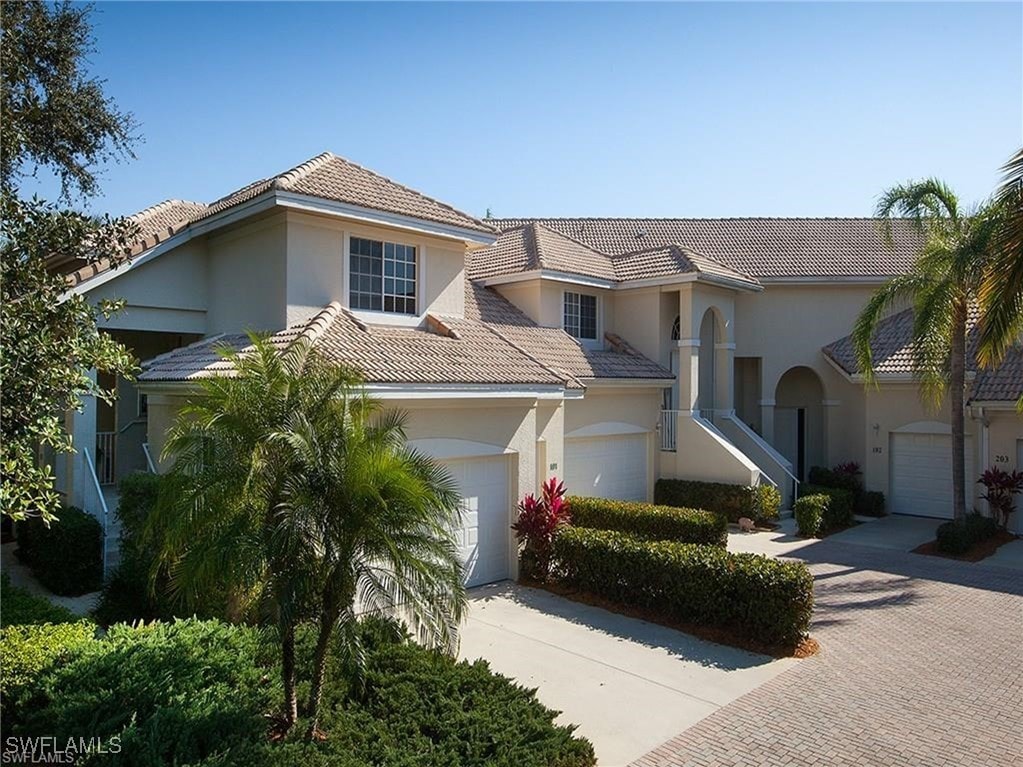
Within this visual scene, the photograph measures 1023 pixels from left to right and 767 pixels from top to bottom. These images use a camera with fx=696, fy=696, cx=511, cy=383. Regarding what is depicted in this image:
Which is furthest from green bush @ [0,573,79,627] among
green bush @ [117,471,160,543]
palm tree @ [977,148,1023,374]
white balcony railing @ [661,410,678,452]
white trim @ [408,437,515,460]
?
white balcony railing @ [661,410,678,452]

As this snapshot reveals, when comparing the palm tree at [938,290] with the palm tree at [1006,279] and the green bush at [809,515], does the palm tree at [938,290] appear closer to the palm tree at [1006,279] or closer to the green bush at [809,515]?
the green bush at [809,515]

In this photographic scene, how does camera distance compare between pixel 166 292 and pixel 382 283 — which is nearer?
pixel 382 283

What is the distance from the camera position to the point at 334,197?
540 inches

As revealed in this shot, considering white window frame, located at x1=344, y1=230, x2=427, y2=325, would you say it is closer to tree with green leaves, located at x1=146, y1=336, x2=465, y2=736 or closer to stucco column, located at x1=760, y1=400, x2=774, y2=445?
tree with green leaves, located at x1=146, y1=336, x2=465, y2=736

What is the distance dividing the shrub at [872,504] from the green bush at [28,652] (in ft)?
65.6

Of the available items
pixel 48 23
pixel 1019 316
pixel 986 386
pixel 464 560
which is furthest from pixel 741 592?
pixel 48 23

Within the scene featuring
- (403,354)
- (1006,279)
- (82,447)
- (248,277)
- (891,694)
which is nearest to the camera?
(891,694)

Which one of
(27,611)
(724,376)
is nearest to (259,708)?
(27,611)

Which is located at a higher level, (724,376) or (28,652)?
(724,376)

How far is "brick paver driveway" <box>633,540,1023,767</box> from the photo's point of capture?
698 cm

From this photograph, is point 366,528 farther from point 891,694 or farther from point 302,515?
point 891,694

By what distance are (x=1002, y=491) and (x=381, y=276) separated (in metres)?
16.4

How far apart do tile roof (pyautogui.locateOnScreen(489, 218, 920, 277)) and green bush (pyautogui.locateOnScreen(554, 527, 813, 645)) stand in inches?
588

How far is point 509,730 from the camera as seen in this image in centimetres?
656
